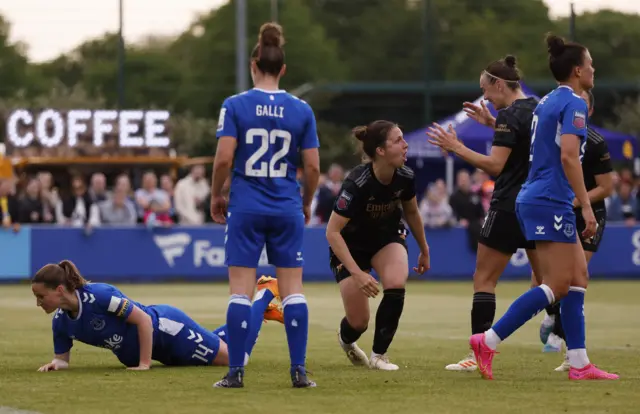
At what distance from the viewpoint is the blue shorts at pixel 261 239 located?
8359 mm

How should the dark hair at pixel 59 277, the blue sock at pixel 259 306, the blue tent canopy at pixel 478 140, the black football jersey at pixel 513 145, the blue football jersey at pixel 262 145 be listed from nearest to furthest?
the blue football jersey at pixel 262 145 → the dark hair at pixel 59 277 → the black football jersey at pixel 513 145 → the blue sock at pixel 259 306 → the blue tent canopy at pixel 478 140

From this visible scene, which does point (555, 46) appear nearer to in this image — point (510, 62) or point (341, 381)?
point (510, 62)

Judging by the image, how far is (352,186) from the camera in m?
9.69

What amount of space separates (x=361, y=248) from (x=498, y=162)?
1.36m

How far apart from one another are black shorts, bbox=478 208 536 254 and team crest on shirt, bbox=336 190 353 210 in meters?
0.94

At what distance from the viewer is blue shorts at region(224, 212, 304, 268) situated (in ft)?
27.4

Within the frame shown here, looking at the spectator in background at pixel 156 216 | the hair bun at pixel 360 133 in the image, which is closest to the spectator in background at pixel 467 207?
the spectator in background at pixel 156 216

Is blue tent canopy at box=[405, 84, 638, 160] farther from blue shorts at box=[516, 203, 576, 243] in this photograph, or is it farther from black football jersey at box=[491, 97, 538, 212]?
blue shorts at box=[516, 203, 576, 243]

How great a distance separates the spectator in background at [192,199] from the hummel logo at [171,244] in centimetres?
87

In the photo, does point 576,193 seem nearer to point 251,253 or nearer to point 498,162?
point 498,162

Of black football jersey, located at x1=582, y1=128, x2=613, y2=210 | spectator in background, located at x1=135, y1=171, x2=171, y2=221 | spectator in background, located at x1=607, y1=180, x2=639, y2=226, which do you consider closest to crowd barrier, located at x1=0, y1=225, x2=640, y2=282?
spectator in background, located at x1=135, y1=171, x2=171, y2=221

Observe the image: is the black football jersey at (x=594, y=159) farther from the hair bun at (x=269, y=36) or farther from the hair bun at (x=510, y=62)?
the hair bun at (x=269, y=36)

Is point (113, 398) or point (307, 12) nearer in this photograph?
point (113, 398)

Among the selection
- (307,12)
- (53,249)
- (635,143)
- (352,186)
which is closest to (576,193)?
(352,186)
